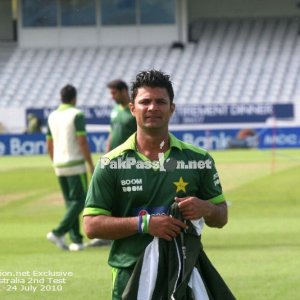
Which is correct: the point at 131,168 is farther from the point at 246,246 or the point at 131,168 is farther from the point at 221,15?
the point at 221,15

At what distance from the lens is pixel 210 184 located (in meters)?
6.21

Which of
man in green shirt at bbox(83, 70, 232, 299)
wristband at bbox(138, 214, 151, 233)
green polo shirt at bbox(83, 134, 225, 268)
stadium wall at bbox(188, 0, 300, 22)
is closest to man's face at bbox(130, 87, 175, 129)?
man in green shirt at bbox(83, 70, 232, 299)

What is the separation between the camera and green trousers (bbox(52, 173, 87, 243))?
569 inches

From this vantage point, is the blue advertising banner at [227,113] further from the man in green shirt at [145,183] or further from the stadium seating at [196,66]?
the man in green shirt at [145,183]

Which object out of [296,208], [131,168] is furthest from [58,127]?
[131,168]

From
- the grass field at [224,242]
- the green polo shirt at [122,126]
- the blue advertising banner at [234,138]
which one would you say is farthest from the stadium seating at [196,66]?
the green polo shirt at [122,126]

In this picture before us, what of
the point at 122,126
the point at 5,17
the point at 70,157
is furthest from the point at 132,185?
the point at 5,17

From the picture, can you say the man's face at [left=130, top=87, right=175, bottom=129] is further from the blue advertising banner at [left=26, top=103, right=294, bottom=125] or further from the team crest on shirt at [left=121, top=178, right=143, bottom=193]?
the blue advertising banner at [left=26, top=103, right=294, bottom=125]

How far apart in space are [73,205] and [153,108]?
8606 millimetres

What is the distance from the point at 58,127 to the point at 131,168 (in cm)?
855

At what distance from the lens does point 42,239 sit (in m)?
16.1

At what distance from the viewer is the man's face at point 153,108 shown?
606 centimetres

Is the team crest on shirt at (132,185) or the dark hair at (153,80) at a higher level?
the dark hair at (153,80)

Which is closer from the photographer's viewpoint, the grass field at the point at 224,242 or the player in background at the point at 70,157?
the grass field at the point at 224,242
